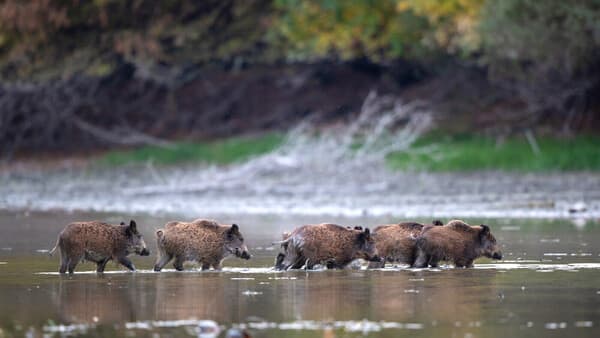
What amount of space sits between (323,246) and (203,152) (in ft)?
81.7

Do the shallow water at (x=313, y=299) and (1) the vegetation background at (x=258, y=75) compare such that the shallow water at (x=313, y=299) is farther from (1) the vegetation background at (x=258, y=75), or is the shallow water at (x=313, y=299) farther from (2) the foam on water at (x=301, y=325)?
(1) the vegetation background at (x=258, y=75)

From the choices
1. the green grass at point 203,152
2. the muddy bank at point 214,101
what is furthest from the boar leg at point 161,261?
the muddy bank at point 214,101

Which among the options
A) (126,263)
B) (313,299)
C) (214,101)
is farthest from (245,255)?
(214,101)

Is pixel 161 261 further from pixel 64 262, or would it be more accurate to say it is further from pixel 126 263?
pixel 64 262

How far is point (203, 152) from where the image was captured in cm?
4100

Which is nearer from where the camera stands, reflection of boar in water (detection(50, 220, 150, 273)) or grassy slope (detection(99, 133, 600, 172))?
reflection of boar in water (detection(50, 220, 150, 273))

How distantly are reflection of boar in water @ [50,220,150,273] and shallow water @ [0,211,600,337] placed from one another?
0.20m

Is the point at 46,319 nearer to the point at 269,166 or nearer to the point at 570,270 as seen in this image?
the point at 570,270

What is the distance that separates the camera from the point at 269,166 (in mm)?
33969

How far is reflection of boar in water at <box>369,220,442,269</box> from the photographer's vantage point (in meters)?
16.7

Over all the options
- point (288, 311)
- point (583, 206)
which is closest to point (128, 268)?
point (288, 311)

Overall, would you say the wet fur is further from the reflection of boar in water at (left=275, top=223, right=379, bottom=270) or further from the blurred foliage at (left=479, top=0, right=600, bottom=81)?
the blurred foliage at (left=479, top=0, right=600, bottom=81)

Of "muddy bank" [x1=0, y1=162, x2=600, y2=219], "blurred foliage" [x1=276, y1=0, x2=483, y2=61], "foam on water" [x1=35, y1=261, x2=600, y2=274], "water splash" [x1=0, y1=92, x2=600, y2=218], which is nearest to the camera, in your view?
"foam on water" [x1=35, y1=261, x2=600, y2=274]

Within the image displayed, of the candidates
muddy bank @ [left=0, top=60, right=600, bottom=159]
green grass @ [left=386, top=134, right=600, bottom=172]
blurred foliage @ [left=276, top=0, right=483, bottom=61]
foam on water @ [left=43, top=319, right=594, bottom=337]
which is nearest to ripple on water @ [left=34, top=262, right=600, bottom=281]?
foam on water @ [left=43, top=319, right=594, bottom=337]
